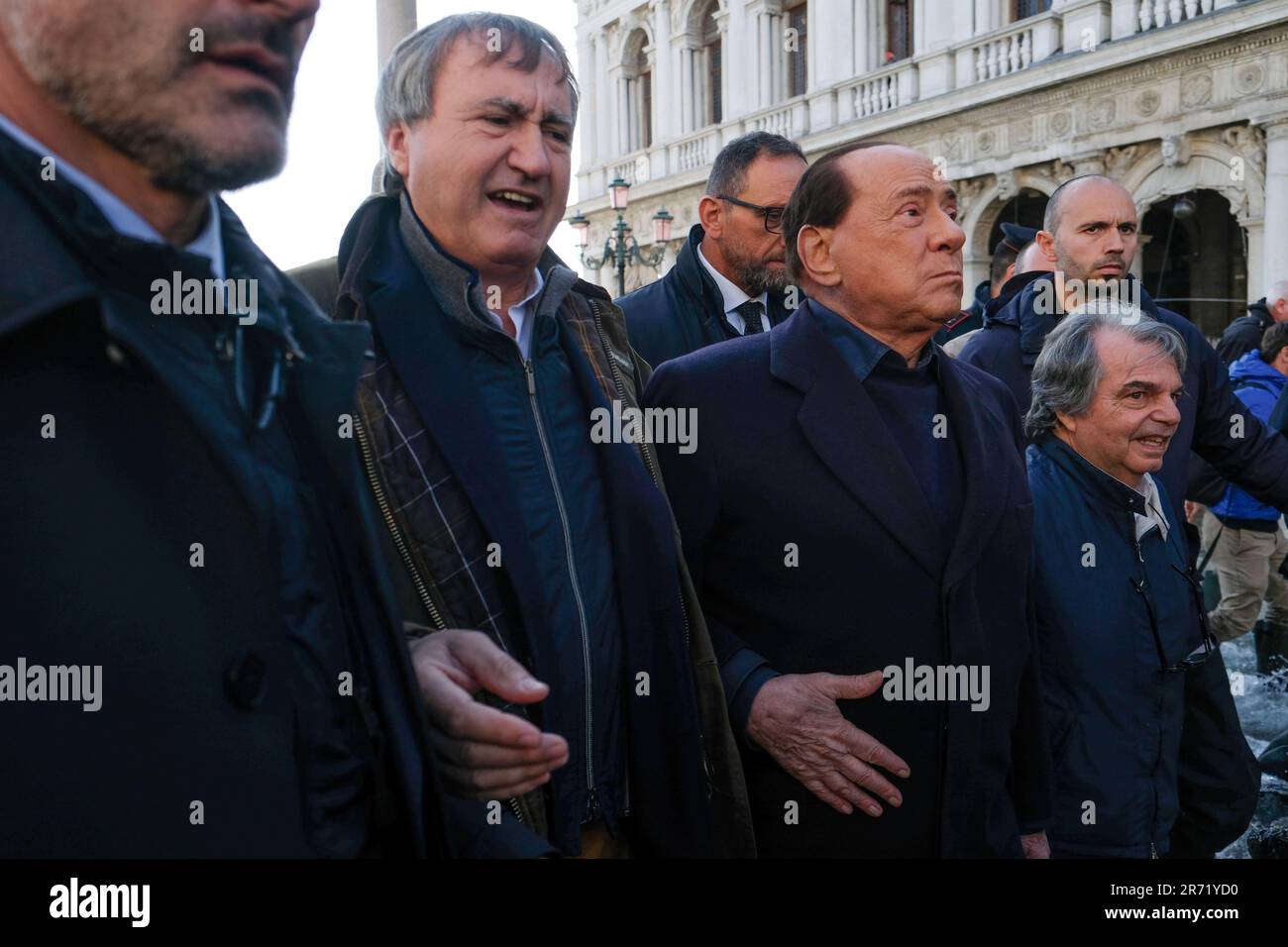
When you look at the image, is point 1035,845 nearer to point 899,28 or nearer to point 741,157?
point 741,157

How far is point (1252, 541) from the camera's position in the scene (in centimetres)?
490

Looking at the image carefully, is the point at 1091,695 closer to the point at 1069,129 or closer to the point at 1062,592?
the point at 1062,592

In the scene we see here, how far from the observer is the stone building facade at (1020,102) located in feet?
30.0

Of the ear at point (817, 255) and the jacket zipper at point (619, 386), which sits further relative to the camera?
the ear at point (817, 255)

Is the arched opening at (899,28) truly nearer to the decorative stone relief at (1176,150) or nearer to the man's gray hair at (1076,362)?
the decorative stone relief at (1176,150)

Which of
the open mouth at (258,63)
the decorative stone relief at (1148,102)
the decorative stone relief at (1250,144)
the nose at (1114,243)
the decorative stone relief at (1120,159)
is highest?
the decorative stone relief at (1148,102)

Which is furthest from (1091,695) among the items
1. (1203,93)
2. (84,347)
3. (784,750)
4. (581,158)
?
(581,158)

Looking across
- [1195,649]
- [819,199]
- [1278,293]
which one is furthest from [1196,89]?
[819,199]

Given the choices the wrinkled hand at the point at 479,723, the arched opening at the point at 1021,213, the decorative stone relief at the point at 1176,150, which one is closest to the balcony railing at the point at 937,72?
the decorative stone relief at the point at 1176,150

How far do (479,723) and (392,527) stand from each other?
396mm

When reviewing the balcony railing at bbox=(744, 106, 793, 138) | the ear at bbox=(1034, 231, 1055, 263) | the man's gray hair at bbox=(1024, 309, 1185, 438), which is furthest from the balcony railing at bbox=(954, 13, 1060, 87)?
the man's gray hair at bbox=(1024, 309, 1185, 438)

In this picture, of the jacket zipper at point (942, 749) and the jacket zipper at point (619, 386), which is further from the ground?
the jacket zipper at point (619, 386)

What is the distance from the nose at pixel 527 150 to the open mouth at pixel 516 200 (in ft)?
0.12
